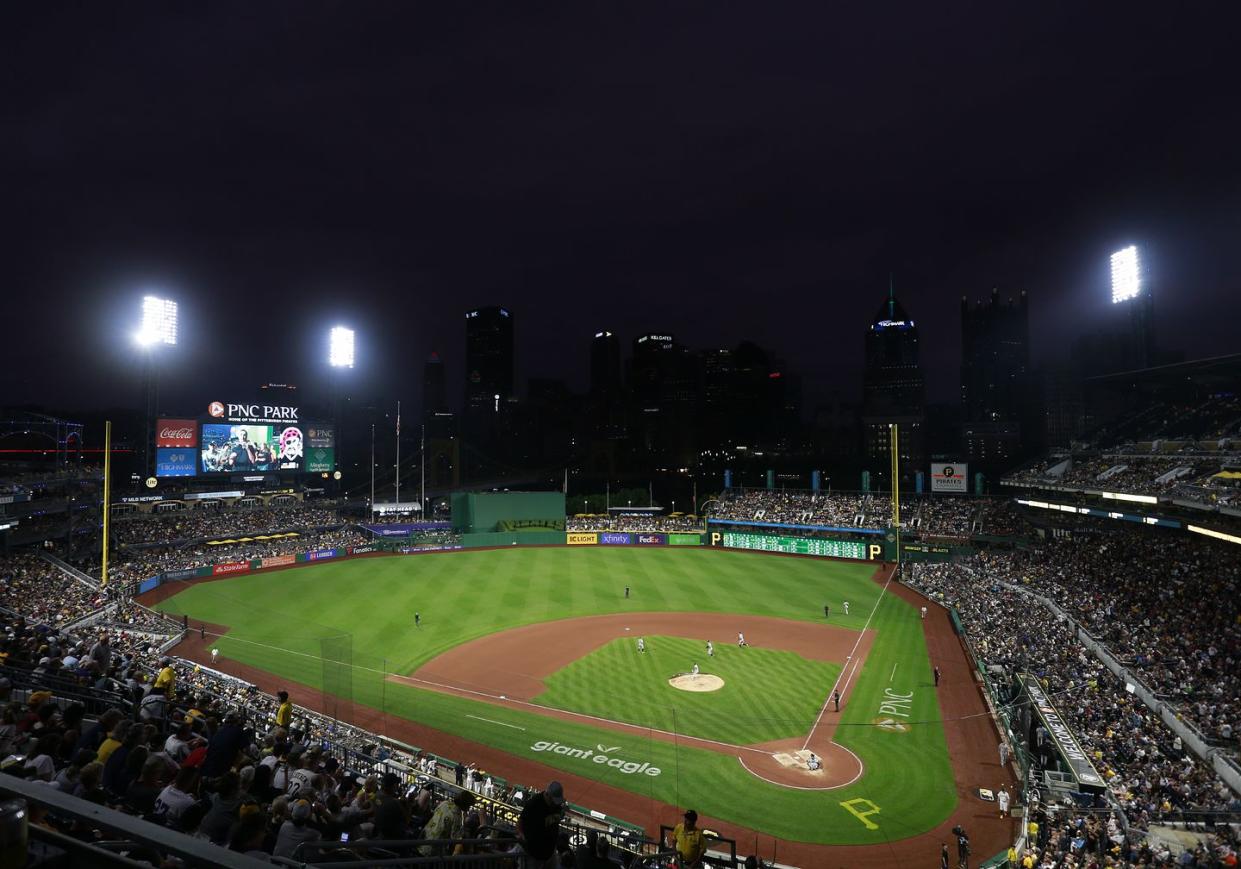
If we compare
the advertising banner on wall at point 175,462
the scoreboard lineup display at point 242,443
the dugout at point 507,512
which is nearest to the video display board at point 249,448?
the scoreboard lineup display at point 242,443

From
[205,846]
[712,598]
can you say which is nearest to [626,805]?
[205,846]

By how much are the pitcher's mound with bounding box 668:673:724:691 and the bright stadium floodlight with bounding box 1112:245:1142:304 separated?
134 feet

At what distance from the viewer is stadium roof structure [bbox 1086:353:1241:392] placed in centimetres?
4112

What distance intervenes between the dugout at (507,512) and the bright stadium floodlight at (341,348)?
2006 cm

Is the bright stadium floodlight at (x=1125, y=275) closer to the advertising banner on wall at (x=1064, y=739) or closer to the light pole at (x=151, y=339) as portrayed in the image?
the advertising banner on wall at (x=1064, y=739)

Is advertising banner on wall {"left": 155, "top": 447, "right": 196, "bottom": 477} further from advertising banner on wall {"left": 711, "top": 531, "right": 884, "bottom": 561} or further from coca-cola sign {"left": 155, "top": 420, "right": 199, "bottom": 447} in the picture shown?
advertising banner on wall {"left": 711, "top": 531, "right": 884, "bottom": 561}

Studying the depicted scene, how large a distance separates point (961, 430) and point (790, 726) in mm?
108813

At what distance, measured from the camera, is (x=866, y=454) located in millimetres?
125312

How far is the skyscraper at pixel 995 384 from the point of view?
113 metres

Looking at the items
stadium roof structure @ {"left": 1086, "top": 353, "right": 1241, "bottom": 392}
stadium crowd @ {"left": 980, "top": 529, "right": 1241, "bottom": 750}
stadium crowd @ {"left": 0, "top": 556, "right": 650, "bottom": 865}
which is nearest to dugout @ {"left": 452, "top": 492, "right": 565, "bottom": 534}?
stadium crowd @ {"left": 980, "top": 529, "right": 1241, "bottom": 750}

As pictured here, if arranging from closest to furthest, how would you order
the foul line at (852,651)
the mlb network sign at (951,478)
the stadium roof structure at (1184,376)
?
the foul line at (852,651)
the stadium roof structure at (1184,376)
the mlb network sign at (951,478)

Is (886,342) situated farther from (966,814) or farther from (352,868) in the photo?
(352,868)

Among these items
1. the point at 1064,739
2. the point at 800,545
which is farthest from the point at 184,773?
the point at 800,545

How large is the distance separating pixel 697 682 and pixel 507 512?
41.3 meters
